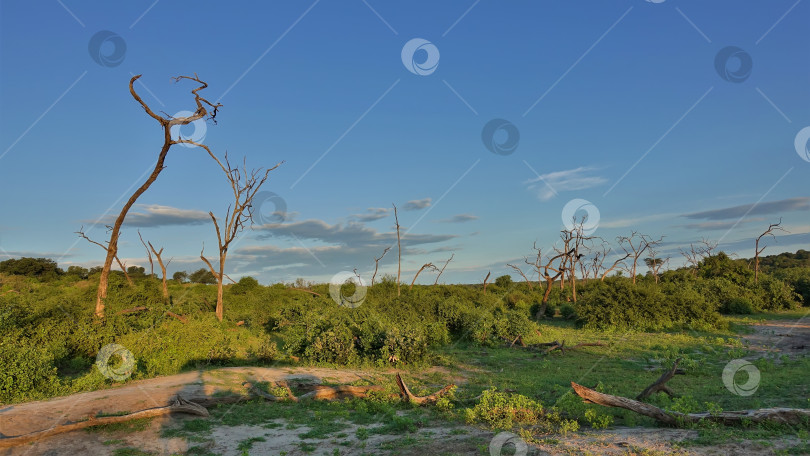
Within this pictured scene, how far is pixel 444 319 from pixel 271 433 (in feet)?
43.9

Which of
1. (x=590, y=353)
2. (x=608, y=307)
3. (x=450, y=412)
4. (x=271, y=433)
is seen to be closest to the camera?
(x=271, y=433)

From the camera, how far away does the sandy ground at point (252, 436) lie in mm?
6288

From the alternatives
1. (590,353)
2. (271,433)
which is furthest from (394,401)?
(590,353)

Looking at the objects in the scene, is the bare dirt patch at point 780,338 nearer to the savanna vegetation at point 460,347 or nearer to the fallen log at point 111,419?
the savanna vegetation at point 460,347

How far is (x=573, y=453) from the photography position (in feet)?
20.1

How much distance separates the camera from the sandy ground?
6.29m

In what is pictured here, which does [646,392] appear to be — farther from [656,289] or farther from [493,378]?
[656,289]
